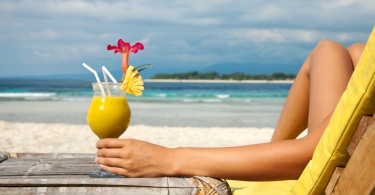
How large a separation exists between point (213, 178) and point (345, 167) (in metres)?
0.39

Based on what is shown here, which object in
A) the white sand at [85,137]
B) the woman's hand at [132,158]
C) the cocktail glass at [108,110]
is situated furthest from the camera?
the white sand at [85,137]

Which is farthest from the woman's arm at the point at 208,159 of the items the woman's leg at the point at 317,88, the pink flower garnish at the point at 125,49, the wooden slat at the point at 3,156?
the wooden slat at the point at 3,156

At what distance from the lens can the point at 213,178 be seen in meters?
1.43

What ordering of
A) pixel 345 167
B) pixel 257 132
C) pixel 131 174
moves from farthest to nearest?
pixel 257 132 < pixel 131 174 < pixel 345 167

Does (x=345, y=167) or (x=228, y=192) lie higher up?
(x=345, y=167)

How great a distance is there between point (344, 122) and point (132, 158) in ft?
1.92

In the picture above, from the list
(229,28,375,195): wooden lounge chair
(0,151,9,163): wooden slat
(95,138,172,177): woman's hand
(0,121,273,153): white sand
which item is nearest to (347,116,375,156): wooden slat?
(229,28,375,195): wooden lounge chair

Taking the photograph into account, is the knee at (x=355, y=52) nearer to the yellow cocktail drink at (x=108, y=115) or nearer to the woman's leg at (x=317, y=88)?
the woman's leg at (x=317, y=88)

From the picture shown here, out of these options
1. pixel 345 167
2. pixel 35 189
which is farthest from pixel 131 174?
pixel 345 167

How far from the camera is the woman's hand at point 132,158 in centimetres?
141

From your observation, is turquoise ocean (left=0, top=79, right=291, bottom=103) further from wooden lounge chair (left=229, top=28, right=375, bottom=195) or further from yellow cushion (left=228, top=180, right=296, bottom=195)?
wooden lounge chair (left=229, top=28, right=375, bottom=195)

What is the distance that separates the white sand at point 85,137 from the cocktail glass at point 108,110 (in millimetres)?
4806

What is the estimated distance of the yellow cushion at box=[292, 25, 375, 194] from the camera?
1122 mm

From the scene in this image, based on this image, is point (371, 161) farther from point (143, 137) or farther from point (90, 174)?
point (143, 137)
